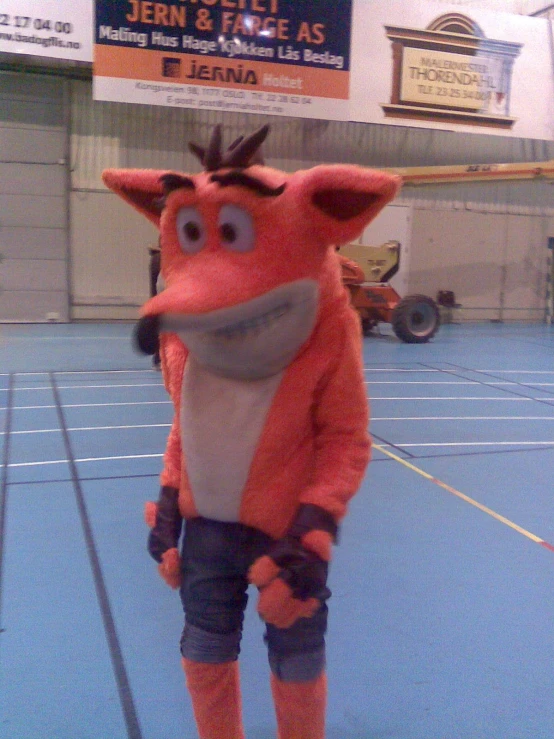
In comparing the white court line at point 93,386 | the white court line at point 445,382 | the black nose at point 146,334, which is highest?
the black nose at point 146,334

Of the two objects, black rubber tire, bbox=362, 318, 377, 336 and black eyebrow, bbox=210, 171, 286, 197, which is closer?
black eyebrow, bbox=210, 171, 286, 197

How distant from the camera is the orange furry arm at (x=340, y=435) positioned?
4.99 ft

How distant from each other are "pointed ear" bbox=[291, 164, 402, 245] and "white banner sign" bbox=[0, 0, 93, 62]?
9.93m

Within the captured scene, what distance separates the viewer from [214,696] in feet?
5.41

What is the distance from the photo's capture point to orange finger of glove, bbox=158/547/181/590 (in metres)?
1.67

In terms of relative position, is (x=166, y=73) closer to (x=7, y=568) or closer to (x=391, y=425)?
(x=391, y=425)

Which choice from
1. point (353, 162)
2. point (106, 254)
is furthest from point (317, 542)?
point (353, 162)

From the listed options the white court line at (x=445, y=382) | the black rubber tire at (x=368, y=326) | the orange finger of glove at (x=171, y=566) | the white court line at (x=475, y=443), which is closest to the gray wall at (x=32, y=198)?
the black rubber tire at (x=368, y=326)

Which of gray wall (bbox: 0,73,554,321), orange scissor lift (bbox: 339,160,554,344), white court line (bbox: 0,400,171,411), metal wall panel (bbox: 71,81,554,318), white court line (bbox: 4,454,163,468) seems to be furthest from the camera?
metal wall panel (bbox: 71,81,554,318)

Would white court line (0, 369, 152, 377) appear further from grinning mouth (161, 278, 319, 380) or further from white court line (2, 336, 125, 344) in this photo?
grinning mouth (161, 278, 319, 380)

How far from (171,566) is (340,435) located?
546 millimetres

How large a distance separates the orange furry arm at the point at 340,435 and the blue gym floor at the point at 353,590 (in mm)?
977

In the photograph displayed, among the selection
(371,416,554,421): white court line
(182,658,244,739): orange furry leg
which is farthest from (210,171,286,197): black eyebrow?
(371,416,554,421): white court line

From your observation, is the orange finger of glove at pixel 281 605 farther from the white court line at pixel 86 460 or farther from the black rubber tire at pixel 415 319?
the black rubber tire at pixel 415 319
